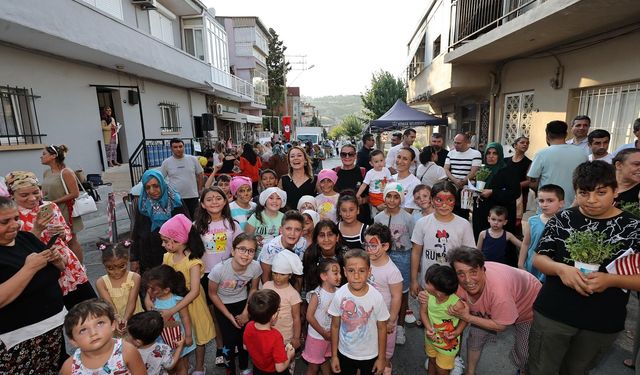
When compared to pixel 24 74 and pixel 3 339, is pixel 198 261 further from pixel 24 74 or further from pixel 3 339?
pixel 24 74

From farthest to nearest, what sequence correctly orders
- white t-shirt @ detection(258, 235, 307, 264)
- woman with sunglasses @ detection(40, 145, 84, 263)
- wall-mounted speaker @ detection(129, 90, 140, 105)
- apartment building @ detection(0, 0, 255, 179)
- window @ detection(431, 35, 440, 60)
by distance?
window @ detection(431, 35, 440, 60), wall-mounted speaker @ detection(129, 90, 140, 105), apartment building @ detection(0, 0, 255, 179), woman with sunglasses @ detection(40, 145, 84, 263), white t-shirt @ detection(258, 235, 307, 264)

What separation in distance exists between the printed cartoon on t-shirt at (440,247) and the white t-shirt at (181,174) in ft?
13.5

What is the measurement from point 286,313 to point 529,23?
5.87m

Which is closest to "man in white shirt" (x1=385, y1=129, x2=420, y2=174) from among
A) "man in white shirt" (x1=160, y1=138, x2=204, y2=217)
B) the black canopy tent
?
"man in white shirt" (x1=160, y1=138, x2=204, y2=217)

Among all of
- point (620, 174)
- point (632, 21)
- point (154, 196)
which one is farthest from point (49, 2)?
point (632, 21)

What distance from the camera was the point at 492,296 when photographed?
2182 millimetres

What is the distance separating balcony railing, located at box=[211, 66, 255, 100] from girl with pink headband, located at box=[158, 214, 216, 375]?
1404 cm

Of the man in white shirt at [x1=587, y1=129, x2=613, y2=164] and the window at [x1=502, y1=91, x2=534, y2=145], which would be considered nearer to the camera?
the man in white shirt at [x1=587, y1=129, x2=613, y2=164]

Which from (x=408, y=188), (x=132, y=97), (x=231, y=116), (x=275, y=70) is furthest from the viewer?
(x=275, y=70)

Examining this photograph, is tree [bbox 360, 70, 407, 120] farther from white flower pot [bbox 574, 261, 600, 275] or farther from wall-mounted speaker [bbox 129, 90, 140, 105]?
white flower pot [bbox 574, 261, 600, 275]

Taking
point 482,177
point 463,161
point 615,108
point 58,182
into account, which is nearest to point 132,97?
point 58,182

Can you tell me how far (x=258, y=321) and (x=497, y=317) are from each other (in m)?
1.61

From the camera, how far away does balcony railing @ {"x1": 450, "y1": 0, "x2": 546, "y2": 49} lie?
7.05 metres

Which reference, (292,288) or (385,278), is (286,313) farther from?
(385,278)
